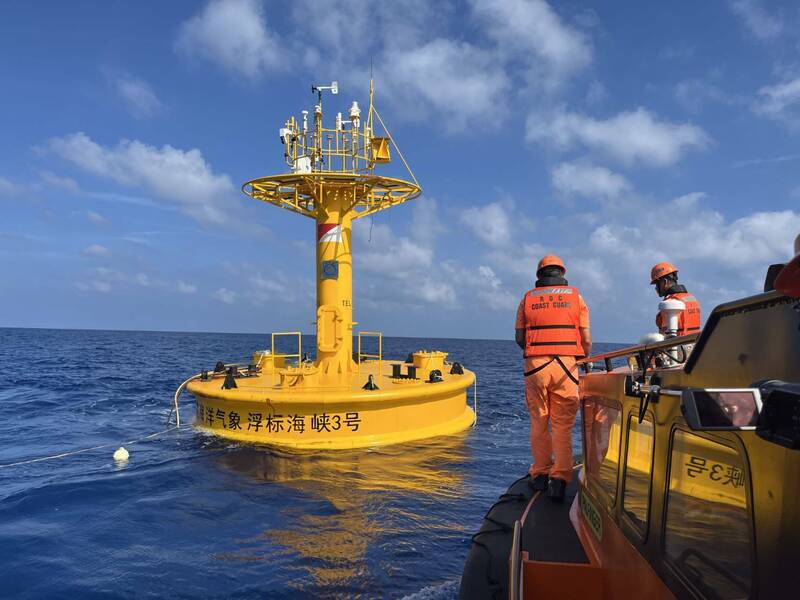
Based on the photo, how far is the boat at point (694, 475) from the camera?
4.11 ft

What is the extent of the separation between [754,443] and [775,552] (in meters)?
0.26

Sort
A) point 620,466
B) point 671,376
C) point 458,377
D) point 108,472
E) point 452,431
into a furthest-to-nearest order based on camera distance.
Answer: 1. point 458,377
2. point 452,431
3. point 108,472
4. point 620,466
5. point 671,376

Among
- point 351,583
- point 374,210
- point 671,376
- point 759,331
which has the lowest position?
point 351,583

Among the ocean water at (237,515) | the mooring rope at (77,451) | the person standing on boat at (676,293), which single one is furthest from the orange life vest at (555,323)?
the mooring rope at (77,451)

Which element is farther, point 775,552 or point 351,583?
point 351,583

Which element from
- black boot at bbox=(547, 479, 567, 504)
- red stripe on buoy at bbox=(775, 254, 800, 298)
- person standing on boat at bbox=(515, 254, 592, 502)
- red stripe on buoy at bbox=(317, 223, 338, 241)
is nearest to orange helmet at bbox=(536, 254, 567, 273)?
person standing on boat at bbox=(515, 254, 592, 502)

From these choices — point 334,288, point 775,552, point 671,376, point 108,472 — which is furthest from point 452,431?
point 775,552

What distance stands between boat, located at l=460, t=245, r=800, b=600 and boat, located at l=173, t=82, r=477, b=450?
6027 mm

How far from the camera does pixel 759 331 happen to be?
1.46 meters

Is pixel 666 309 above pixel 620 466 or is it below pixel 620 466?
above

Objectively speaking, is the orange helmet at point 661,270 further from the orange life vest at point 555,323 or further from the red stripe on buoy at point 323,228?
the red stripe on buoy at point 323,228

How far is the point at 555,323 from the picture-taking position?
4.76 m

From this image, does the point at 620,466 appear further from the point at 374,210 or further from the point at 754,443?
the point at 374,210

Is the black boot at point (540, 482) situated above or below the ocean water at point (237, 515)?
above
